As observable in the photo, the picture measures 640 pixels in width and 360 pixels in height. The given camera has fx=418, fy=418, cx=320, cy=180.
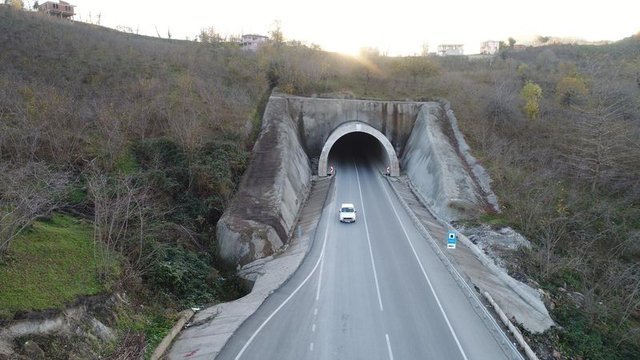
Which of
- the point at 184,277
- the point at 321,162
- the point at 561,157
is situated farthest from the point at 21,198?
the point at 561,157

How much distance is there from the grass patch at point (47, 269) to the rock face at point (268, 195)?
742 centimetres

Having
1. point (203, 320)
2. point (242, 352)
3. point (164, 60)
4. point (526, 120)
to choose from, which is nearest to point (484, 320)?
point (242, 352)

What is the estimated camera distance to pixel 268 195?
1060 inches

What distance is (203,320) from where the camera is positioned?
55.3ft

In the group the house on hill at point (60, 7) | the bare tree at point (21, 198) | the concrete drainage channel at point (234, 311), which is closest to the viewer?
the bare tree at point (21, 198)

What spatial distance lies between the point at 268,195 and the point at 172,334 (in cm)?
1257

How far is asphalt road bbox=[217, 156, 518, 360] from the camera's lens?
1461 centimetres

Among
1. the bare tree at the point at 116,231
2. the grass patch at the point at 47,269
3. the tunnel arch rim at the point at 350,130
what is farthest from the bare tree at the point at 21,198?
the tunnel arch rim at the point at 350,130

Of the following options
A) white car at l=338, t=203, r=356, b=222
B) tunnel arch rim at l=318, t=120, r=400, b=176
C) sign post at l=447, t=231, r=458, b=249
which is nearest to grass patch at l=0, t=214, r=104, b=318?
white car at l=338, t=203, r=356, b=222

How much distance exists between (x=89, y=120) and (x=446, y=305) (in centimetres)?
2347

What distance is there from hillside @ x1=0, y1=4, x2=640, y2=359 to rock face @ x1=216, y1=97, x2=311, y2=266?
1099 millimetres

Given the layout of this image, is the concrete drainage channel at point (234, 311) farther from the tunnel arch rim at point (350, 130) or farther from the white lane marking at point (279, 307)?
the tunnel arch rim at point (350, 130)

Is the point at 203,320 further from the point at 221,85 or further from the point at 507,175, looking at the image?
the point at 221,85

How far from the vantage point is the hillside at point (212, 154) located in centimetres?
1739
